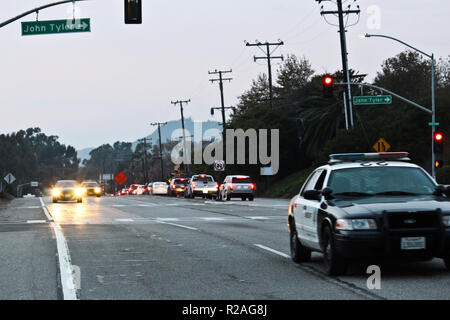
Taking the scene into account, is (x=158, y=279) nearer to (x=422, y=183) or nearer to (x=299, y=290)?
(x=299, y=290)

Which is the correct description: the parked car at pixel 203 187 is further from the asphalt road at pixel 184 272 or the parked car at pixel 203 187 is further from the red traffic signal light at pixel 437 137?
the asphalt road at pixel 184 272

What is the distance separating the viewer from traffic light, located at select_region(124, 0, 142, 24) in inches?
954

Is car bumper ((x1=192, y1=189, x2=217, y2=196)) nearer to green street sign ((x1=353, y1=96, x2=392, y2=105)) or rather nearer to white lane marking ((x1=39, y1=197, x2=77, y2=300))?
green street sign ((x1=353, y1=96, x2=392, y2=105))

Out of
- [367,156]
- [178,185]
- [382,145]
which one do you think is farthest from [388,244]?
[178,185]

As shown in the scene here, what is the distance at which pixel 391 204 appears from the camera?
37.3 ft

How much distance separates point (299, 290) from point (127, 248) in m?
7.17

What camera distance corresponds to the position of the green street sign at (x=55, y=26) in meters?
27.5

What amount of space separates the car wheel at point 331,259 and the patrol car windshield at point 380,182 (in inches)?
32.1

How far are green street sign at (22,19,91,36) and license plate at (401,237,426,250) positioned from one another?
18734mm

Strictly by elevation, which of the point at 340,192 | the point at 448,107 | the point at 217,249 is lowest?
the point at 217,249

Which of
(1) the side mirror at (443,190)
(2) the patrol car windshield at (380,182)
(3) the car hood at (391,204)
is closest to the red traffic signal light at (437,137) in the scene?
(2) the patrol car windshield at (380,182)
